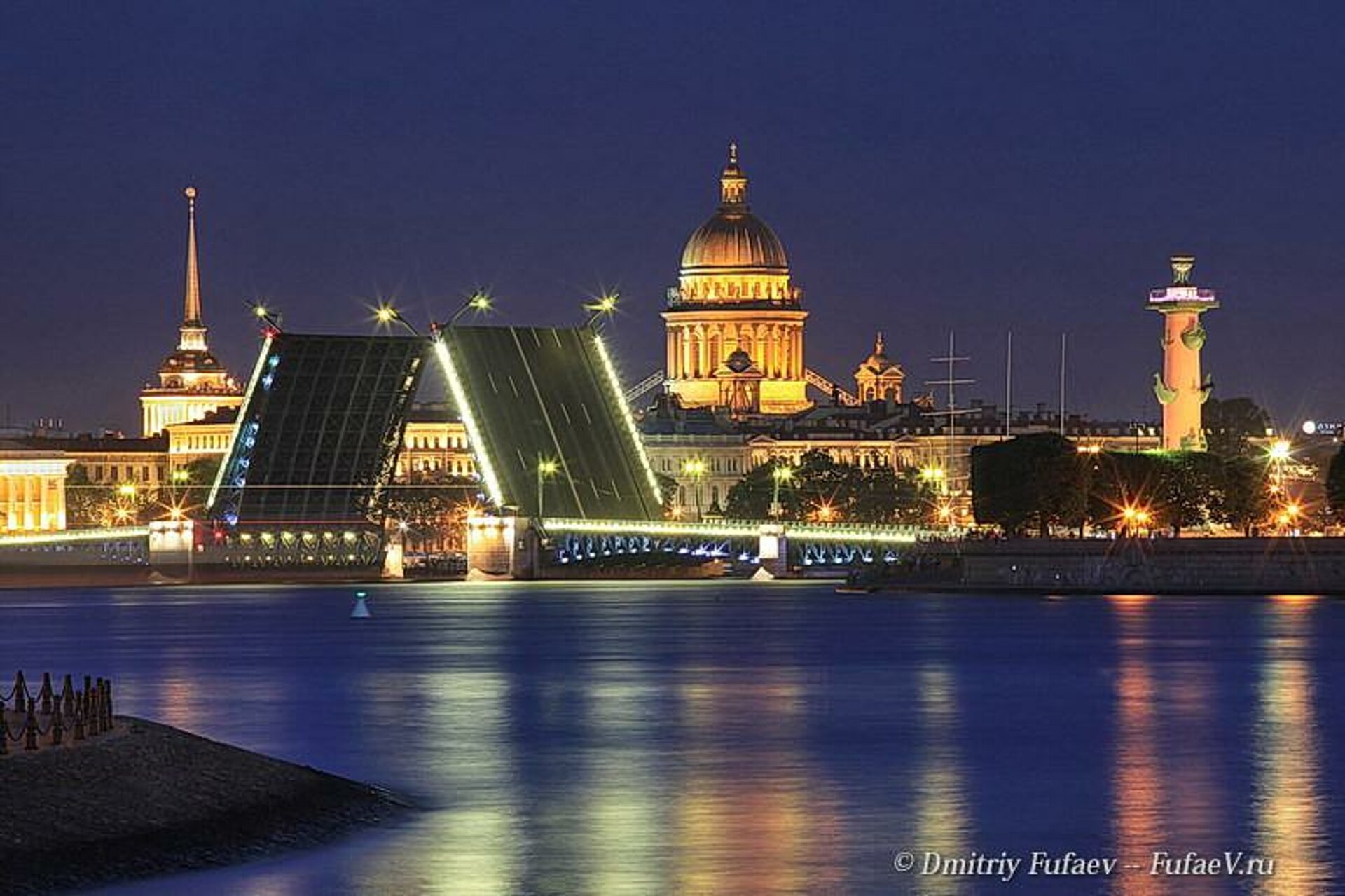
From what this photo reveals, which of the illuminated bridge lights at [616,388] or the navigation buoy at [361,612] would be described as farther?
the illuminated bridge lights at [616,388]

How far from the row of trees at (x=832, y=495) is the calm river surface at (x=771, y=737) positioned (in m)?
57.8

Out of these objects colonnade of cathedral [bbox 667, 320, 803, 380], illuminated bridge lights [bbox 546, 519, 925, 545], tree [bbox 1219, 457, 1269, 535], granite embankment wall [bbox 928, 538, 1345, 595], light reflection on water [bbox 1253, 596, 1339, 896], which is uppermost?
colonnade of cathedral [bbox 667, 320, 803, 380]

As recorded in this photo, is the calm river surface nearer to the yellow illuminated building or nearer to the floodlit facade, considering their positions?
the floodlit facade

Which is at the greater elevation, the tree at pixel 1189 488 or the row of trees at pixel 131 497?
the row of trees at pixel 131 497

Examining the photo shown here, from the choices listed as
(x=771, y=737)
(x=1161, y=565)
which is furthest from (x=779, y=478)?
(x=771, y=737)

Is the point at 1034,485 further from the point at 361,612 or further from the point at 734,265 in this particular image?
the point at 734,265

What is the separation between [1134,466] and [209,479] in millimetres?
57962

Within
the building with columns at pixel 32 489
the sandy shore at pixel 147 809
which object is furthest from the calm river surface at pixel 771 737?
the building with columns at pixel 32 489

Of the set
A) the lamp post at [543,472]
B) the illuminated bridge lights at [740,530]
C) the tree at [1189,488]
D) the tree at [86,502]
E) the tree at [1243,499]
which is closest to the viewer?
the lamp post at [543,472]

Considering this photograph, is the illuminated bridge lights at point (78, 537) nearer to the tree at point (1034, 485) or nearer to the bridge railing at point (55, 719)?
the tree at point (1034, 485)

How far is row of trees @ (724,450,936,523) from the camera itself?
126m

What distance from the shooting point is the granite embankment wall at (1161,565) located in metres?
71.8

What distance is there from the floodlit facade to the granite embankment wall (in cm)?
1684

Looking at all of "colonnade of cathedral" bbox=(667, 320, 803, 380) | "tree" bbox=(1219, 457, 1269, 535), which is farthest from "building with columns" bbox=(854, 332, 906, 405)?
"tree" bbox=(1219, 457, 1269, 535)
